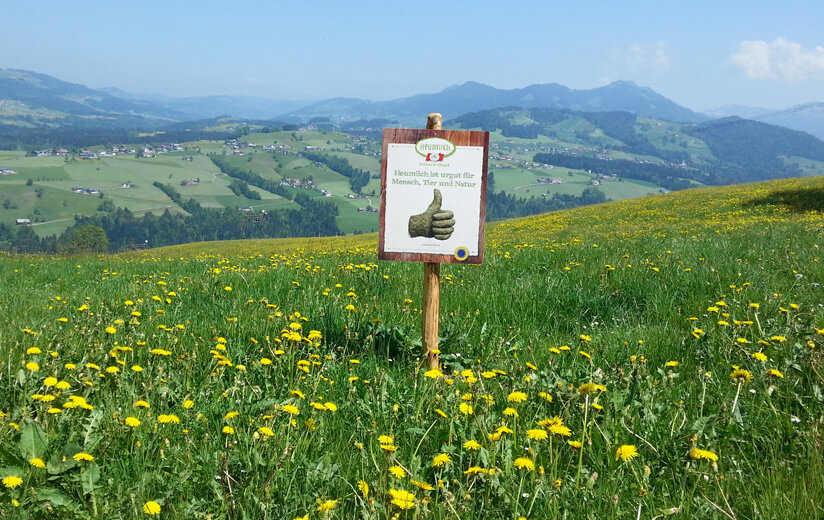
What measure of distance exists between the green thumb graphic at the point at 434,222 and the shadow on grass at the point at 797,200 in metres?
28.8

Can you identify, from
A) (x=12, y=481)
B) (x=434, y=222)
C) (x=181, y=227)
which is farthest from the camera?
(x=181, y=227)

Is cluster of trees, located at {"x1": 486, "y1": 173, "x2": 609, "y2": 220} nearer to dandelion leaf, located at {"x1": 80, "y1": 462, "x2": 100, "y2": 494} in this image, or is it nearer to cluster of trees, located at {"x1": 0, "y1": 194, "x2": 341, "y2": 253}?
cluster of trees, located at {"x1": 0, "y1": 194, "x2": 341, "y2": 253}

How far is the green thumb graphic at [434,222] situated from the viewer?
4285 millimetres

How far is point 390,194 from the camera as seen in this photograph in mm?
4277

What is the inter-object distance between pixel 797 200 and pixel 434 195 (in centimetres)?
3315

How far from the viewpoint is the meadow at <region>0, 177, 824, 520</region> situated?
227 cm

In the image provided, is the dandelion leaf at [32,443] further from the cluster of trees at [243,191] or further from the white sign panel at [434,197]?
the cluster of trees at [243,191]

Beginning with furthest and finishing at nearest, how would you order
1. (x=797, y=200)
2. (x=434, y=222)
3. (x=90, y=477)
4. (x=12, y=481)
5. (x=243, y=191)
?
(x=243, y=191) → (x=797, y=200) → (x=434, y=222) → (x=90, y=477) → (x=12, y=481)

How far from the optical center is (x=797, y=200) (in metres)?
29.1

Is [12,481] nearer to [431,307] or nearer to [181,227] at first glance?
[431,307]

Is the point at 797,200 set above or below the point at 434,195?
below

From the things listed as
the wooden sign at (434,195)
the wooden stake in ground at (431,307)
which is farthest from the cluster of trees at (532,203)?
the wooden sign at (434,195)

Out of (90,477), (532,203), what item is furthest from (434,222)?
(532,203)

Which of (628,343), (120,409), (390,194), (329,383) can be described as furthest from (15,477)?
(628,343)
